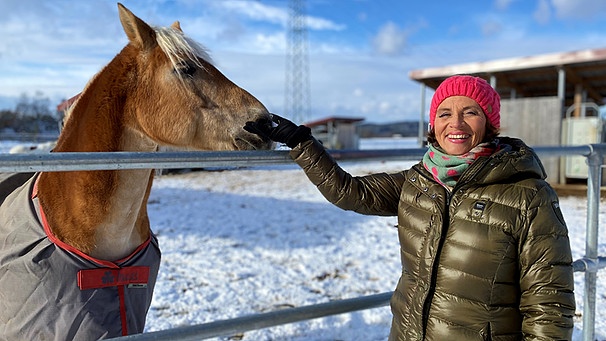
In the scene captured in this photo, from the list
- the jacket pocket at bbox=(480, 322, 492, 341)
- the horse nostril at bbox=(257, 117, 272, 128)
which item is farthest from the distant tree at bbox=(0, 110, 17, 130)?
the jacket pocket at bbox=(480, 322, 492, 341)

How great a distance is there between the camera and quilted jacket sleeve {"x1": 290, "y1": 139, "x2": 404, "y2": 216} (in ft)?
4.93

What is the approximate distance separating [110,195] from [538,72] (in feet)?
41.0

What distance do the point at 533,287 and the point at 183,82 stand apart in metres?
1.37

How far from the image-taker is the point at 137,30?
167cm

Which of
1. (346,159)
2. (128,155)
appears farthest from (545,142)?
(128,155)

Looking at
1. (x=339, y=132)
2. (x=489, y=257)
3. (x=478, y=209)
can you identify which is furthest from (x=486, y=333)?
(x=339, y=132)

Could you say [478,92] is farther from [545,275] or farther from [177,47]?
[177,47]

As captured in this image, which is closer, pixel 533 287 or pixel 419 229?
pixel 533 287

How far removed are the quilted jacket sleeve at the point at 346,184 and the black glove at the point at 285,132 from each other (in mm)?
26

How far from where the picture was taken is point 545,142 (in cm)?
1005

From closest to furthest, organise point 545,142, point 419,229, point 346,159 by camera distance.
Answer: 1. point 419,229
2. point 346,159
3. point 545,142

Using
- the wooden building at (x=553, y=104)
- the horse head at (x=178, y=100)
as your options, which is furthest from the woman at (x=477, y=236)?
the wooden building at (x=553, y=104)

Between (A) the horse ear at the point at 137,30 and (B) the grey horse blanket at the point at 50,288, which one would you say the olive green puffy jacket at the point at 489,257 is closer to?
(B) the grey horse blanket at the point at 50,288

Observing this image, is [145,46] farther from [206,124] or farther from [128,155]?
[128,155]
